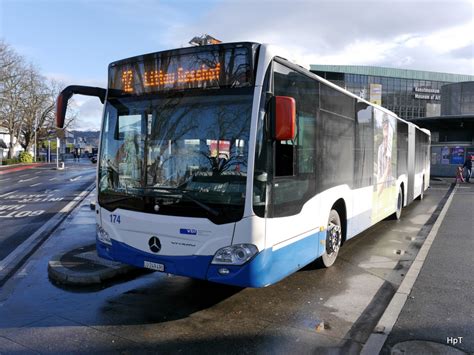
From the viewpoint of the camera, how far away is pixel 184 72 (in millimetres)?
4684

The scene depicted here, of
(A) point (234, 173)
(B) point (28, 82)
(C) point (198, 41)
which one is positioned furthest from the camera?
(B) point (28, 82)

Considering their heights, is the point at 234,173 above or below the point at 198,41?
below

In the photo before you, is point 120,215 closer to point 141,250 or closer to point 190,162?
point 141,250

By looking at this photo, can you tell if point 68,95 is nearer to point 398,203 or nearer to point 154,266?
point 154,266

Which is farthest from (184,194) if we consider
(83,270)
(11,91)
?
(11,91)

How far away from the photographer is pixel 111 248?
518 centimetres

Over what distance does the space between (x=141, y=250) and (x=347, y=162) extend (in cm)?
364

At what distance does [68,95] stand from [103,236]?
181 centimetres

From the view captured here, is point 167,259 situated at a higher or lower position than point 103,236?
lower

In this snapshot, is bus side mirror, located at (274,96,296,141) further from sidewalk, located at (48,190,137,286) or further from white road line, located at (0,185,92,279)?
white road line, located at (0,185,92,279)

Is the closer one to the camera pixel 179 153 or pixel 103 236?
pixel 179 153

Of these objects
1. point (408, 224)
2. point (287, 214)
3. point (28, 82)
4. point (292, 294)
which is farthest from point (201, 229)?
point (28, 82)

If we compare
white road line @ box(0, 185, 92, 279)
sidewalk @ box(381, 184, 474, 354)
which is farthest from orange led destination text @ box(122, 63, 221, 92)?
white road line @ box(0, 185, 92, 279)

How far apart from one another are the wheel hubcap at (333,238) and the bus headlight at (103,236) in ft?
10.2
